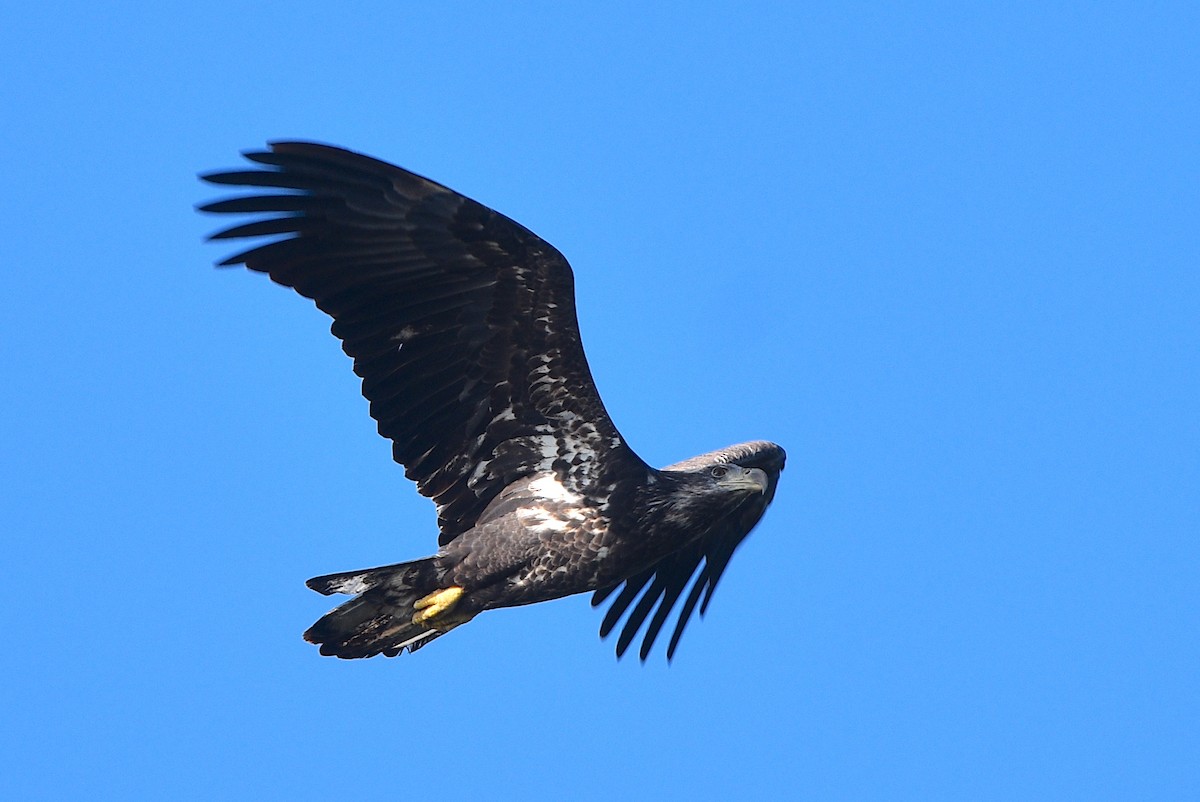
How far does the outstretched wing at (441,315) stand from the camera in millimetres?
13977

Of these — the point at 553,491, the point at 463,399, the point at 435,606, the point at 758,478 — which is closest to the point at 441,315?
the point at 463,399

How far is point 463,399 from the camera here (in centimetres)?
1463

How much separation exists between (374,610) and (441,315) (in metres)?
2.15

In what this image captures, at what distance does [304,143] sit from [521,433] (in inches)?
100

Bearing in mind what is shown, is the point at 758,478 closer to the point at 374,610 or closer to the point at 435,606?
the point at 435,606

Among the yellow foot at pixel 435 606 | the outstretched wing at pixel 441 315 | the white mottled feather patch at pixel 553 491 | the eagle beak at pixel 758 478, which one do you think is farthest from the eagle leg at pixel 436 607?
the eagle beak at pixel 758 478

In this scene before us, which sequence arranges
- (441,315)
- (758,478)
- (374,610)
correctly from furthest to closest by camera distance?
1. (758,478)
2. (374,610)
3. (441,315)

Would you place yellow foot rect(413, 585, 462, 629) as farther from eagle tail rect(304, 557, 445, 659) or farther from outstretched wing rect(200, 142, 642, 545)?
outstretched wing rect(200, 142, 642, 545)

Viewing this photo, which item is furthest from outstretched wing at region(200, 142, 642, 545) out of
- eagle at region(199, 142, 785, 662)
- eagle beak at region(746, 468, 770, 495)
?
eagle beak at region(746, 468, 770, 495)

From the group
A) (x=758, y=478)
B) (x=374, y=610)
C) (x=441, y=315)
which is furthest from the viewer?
(x=758, y=478)

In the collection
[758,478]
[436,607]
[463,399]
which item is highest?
[463,399]

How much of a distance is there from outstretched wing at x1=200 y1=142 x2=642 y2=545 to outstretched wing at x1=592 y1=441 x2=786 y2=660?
1777mm

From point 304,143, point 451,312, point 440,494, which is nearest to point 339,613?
point 440,494

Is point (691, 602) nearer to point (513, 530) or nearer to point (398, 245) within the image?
point (513, 530)
